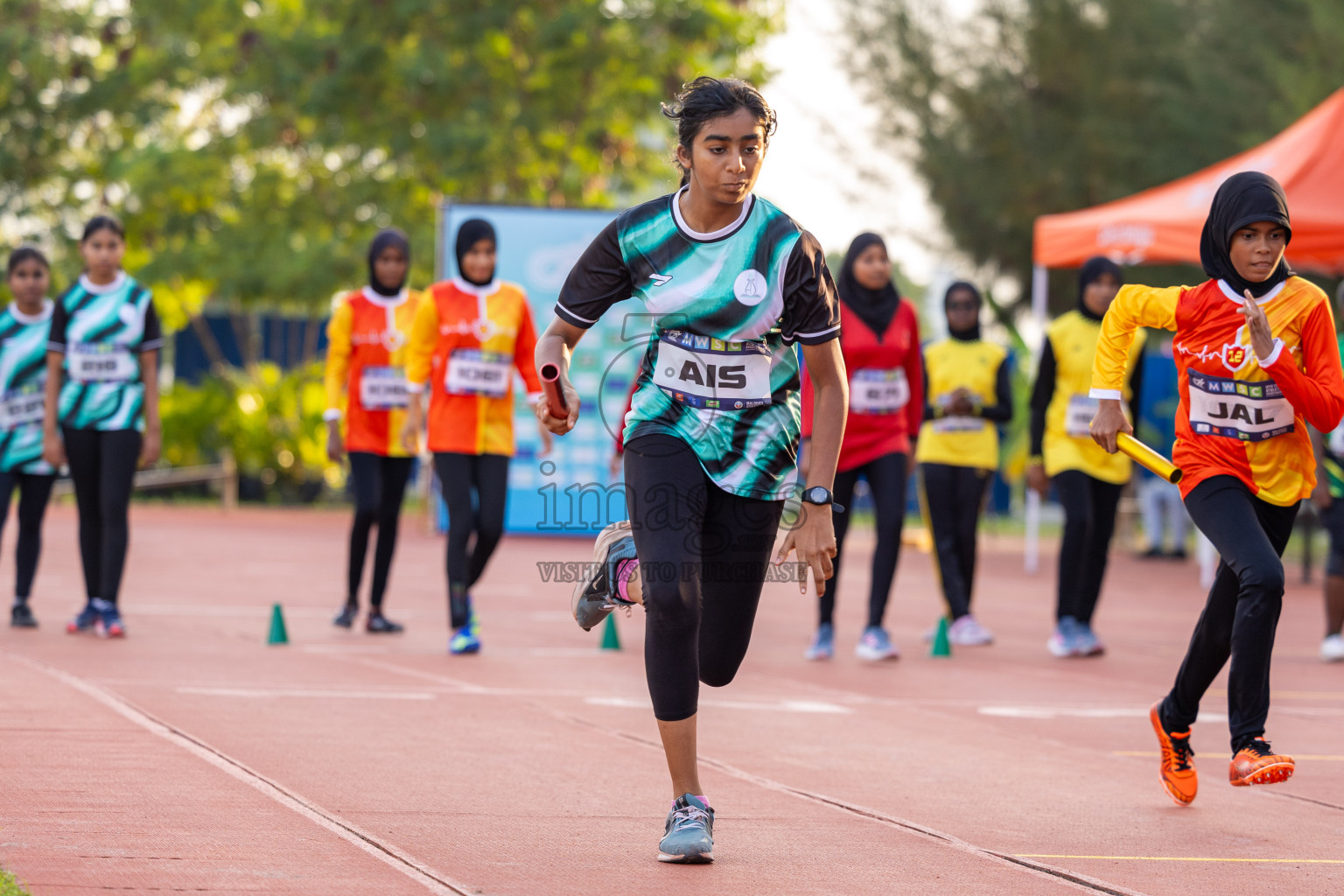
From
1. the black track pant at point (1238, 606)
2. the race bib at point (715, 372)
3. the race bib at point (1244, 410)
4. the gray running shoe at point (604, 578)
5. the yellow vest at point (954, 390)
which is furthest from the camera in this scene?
the yellow vest at point (954, 390)

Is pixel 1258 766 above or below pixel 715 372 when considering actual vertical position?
below

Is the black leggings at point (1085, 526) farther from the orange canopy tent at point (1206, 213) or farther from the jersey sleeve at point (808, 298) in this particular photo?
the jersey sleeve at point (808, 298)

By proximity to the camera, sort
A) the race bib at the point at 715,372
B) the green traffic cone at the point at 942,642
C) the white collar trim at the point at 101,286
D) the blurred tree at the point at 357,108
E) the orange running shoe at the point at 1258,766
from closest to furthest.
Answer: the race bib at the point at 715,372 → the orange running shoe at the point at 1258,766 → the white collar trim at the point at 101,286 → the green traffic cone at the point at 942,642 → the blurred tree at the point at 357,108

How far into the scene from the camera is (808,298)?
488 cm

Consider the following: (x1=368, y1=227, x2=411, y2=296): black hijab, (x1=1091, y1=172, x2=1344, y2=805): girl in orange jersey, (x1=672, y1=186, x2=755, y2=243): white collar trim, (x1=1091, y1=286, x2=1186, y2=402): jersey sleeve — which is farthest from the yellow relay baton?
(x1=368, y1=227, x2=411, y2=296): black hijab

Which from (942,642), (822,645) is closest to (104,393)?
(822,645)

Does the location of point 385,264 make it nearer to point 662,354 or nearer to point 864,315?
point 864,315

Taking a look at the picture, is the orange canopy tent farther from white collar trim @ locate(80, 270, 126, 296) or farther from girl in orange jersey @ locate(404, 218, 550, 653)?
white collar trim @ locate(80, 270, 126, 296)

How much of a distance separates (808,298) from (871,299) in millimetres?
5396

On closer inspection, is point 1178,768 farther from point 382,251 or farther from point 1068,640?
Result: point 382,251

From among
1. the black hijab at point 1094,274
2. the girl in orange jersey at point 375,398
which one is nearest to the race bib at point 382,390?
the girl in orange jersey at point 375,398

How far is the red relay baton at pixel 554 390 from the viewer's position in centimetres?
485

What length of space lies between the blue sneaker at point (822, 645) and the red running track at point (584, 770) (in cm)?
16

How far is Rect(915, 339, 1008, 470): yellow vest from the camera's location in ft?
36.3
